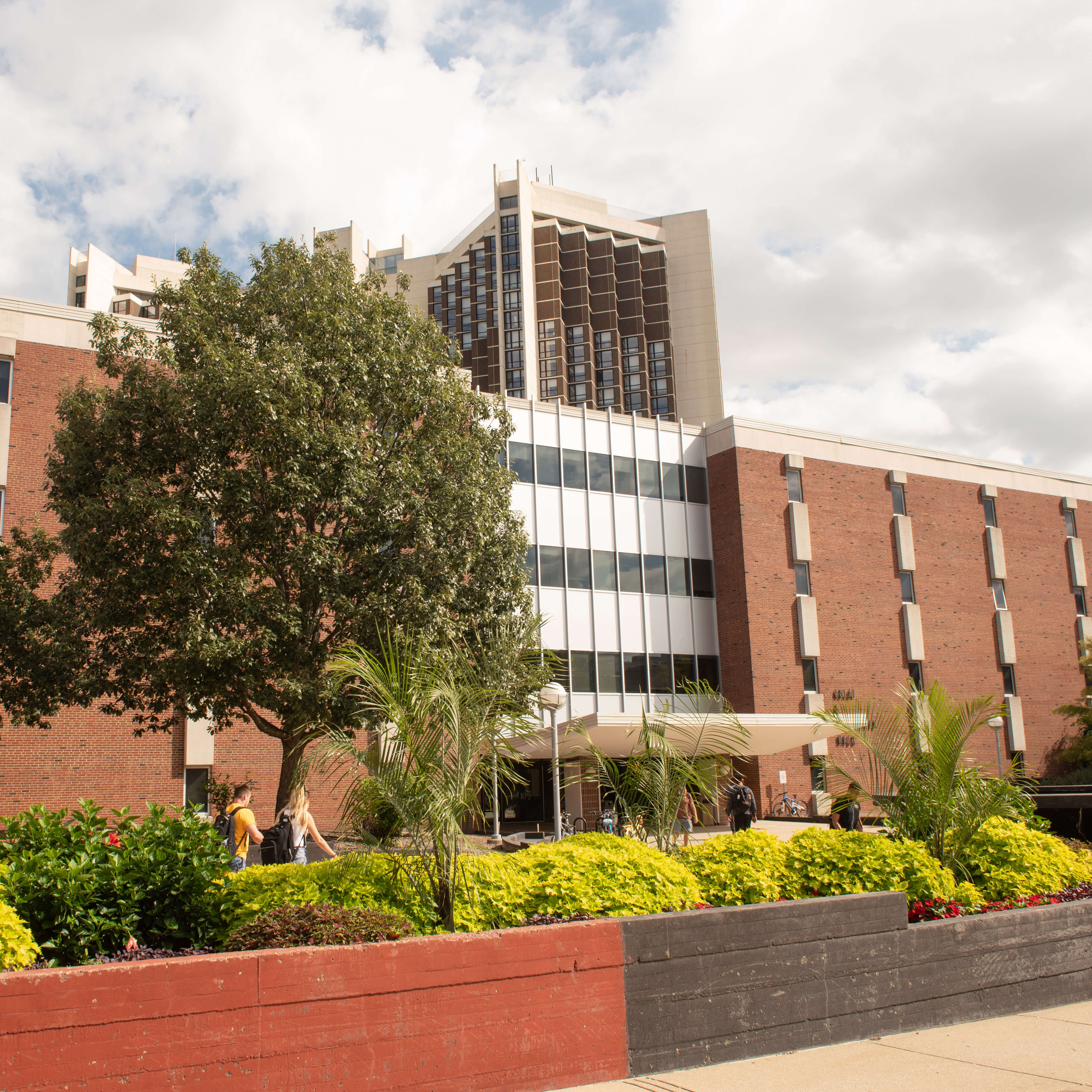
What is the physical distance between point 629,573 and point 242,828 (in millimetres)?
24576

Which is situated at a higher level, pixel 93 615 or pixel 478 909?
pixel 93 615

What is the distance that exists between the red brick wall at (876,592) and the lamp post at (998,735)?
32.1 inches

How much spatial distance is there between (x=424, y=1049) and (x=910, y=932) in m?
3.90

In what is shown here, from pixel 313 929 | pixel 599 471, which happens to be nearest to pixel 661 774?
pixel 313 929

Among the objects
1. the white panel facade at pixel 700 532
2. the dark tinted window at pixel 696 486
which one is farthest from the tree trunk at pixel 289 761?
the dark tinted window at pixel 696 486

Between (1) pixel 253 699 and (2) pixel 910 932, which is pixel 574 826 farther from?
(2) pixel 910 932

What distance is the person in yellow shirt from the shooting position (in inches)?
389

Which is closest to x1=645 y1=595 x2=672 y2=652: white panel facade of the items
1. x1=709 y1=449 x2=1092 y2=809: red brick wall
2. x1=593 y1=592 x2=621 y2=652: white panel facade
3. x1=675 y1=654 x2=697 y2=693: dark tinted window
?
x1=675 y1=654 x2=697 y2=693: dark tinted window

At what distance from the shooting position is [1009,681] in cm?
3891

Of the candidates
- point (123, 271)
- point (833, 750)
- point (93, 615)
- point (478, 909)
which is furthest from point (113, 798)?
point (123, 271)

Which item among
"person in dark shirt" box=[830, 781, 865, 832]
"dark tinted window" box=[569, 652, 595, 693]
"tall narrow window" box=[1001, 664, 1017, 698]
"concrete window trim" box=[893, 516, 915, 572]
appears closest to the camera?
"person in dark shirt" box=[830, 781, 865, 832]

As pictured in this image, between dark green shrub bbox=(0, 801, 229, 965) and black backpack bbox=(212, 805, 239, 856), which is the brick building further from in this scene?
dark green shrub bbox=(0, 801, 229, 965)

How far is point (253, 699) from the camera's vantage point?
49.1 ft

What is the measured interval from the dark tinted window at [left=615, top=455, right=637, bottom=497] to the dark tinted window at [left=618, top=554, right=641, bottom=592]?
243cm
